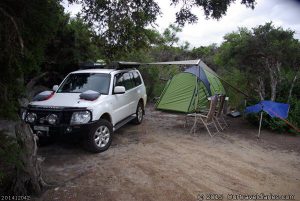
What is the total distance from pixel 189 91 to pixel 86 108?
5.62m

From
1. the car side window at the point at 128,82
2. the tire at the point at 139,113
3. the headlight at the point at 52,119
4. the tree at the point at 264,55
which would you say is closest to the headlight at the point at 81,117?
the headlight at the point at 52,119

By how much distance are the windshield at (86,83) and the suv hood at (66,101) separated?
356 mm

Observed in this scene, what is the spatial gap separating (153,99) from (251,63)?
5.66 metres

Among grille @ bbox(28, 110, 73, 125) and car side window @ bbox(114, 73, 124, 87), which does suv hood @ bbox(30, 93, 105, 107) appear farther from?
car side window @ bbox(114, 73, 124, 87)

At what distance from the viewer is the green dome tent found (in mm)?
10766

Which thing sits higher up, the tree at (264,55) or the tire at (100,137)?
the tree at (264,55)

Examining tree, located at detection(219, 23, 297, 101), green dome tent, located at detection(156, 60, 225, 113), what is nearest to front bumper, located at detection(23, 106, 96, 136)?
green dome tent, located at detection(156, 60, 225, 113)

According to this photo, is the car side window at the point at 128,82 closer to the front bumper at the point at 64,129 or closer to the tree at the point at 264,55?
the front bumper at the point at 64,129

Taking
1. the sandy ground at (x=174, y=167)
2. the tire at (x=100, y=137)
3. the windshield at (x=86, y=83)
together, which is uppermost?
the windshield at (x=86, y=83)

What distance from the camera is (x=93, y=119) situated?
6148mm

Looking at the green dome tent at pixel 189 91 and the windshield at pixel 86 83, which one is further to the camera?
the green dome tent at pixel 189 91

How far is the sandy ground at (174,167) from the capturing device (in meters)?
4.60

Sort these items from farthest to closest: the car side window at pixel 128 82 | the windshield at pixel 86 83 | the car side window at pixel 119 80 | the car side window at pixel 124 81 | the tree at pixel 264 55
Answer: the tree at pixel 264 55 → the car side window at pixel 128 82 → the car side window at pixel 124 81 → the car side window at pixel 119 80 → the windshield at pixel 86 83

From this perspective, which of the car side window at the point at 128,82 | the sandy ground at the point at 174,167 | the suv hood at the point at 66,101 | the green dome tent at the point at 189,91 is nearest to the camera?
the sandy ground at the point at 174,167
